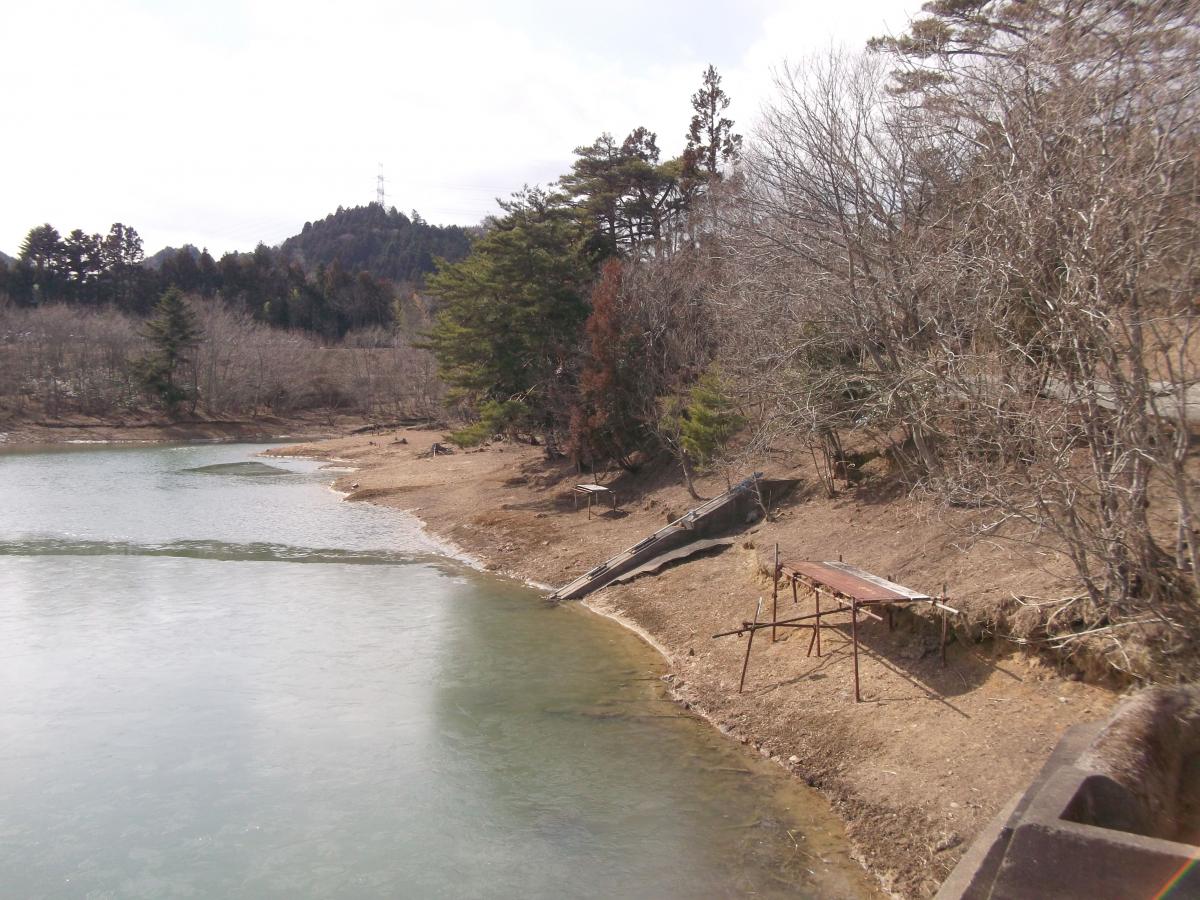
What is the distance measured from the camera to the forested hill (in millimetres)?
165250

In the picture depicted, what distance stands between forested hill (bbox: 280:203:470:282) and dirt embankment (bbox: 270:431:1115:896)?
142 meters

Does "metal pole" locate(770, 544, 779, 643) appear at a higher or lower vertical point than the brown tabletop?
lower

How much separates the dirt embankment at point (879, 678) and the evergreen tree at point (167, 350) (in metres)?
54.1

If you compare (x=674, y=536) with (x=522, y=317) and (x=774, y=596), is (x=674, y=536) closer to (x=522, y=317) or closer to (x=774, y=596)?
(x=774, y=596)

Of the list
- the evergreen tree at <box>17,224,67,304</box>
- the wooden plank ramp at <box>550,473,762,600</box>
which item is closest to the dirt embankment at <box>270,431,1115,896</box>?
the wooden plank ramp at <box>550,473,762,600</box>

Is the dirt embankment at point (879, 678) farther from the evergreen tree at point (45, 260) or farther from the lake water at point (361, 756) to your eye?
the evergreen tree at point (45, 260)

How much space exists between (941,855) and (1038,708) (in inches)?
94.8

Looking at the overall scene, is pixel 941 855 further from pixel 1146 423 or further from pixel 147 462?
pixel 147 462

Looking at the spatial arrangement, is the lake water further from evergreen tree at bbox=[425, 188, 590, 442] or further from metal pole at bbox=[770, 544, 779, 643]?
evergreen tree at bbox=[425, 188, 590, 442]

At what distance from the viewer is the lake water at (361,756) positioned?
8.65 metres

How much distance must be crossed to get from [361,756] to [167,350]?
211ft

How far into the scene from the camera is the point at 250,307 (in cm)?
10475

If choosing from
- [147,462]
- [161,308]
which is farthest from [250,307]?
[147,462]

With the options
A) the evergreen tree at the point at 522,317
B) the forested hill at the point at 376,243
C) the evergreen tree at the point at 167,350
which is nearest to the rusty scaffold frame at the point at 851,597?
the evergreen tree at the point at 522,317
